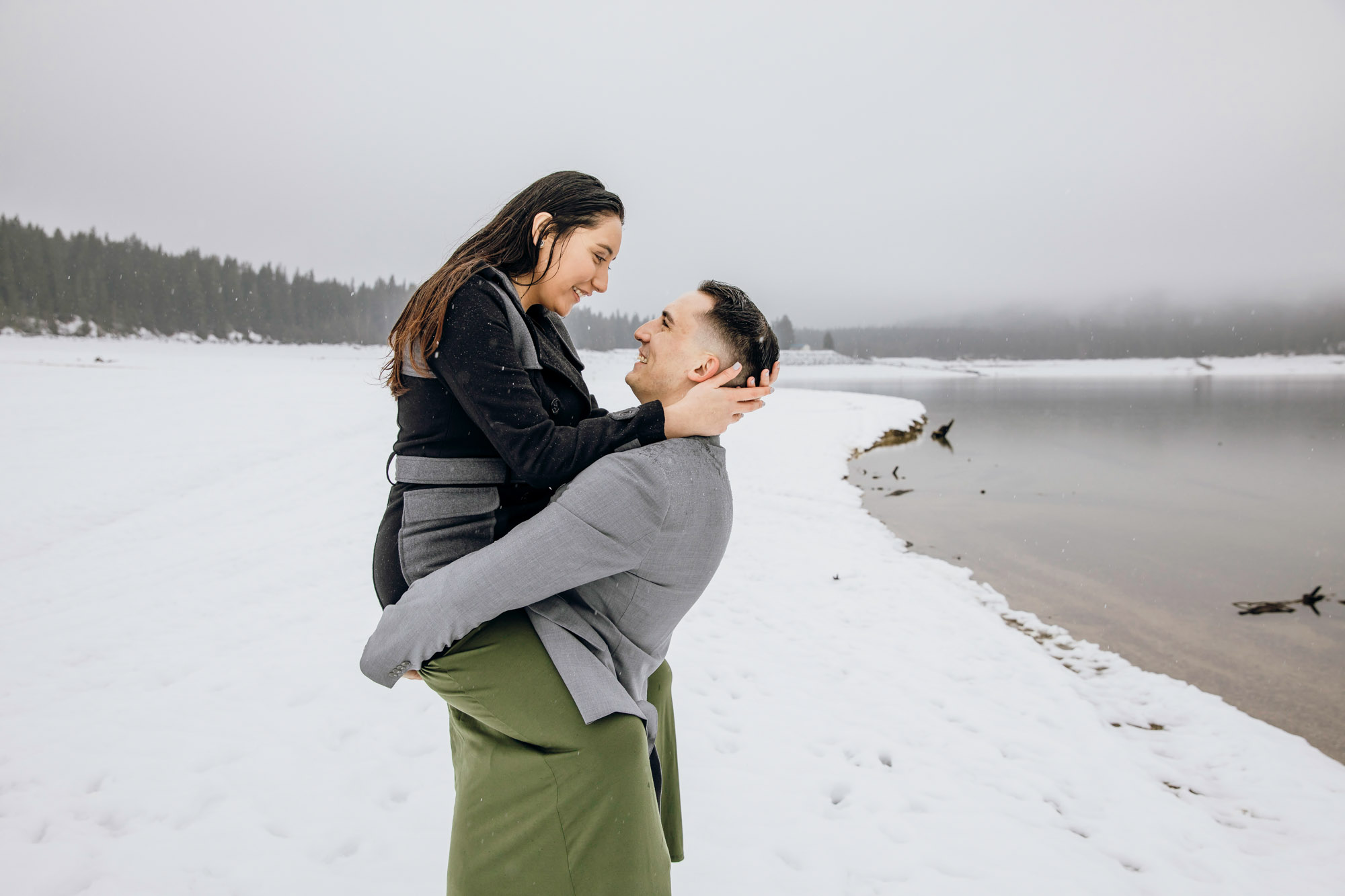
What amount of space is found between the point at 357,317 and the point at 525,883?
9014 centimetres

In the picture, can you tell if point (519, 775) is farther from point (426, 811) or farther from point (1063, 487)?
point (1063, 487)

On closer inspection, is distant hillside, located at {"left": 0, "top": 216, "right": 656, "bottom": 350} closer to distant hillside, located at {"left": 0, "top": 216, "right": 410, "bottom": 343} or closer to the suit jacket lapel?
distant hillside, located at {"left": 0, "top": 216, "right": 410, "bottom": 343}

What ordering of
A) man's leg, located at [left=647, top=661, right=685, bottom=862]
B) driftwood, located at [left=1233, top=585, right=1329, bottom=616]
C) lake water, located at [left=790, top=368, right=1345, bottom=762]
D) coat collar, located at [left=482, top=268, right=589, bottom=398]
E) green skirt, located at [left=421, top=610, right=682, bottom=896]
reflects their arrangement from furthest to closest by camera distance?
driftwood, located at [left=1233, top=585, right=1329, bottom=616] → lake water, located at [left=790, top=368, right=1345, bottom=762] → man's leg, located at [left=647, top=661, right=685, bottom=862] → coat collar, located at [left=482, top=268, right=589, bottom=398] → green skirt, located at [left=421, top=610, right=682, bottom=896]

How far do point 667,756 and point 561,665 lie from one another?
118 centimetres

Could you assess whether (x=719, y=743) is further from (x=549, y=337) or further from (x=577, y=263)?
(x=577, y=263)

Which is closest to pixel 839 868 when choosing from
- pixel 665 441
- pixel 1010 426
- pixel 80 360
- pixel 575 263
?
pixel 665 441

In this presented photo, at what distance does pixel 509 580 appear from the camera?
175cm

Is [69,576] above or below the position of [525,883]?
below

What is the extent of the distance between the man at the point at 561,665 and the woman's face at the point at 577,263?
2.39 feet

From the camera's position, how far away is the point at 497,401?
1.78 m

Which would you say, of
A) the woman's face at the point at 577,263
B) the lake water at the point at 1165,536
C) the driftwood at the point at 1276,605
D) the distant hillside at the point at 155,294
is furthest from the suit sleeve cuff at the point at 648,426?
the distant hillside at the point at 155,294

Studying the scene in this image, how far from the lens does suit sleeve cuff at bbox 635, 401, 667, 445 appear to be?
2.01m

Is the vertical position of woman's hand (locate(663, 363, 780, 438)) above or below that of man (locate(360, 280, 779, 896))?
above

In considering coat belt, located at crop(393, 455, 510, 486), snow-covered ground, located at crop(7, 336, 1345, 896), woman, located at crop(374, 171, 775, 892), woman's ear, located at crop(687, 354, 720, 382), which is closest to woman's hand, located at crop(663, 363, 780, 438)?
woman, located at crop(374, 171, 775, 892)
